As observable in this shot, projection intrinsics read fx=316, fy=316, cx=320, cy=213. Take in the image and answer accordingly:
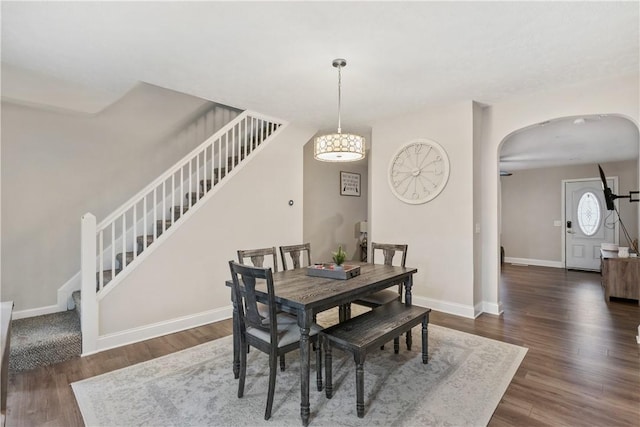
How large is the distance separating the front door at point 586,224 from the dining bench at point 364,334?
7013 millimetres

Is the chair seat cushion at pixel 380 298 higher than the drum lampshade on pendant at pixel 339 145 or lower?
lower

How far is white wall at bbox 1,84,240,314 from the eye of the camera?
3.31 meters

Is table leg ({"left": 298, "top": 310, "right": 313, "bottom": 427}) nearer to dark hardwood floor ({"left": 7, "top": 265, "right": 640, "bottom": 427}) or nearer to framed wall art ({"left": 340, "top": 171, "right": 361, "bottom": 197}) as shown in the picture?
dark hardwood floor ({"left": 7, "top": 265, "right": 640, "bottom": 427})

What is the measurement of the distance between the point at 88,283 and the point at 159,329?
2.81 feet

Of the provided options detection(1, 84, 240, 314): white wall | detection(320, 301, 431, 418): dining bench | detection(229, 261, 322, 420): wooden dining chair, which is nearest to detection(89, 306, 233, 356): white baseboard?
detection(1, 84, 240, 314): white wall

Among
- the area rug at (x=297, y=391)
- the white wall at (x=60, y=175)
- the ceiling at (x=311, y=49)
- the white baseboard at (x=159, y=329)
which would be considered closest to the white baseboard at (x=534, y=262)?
the ceiling at (x=311, y=49)

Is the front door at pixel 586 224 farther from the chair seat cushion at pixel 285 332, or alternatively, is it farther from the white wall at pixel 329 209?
the chair seat cushion at pixel 285 332

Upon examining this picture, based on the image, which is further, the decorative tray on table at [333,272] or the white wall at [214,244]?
the white wall at [214,244]

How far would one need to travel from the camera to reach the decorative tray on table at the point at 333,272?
8.46ft

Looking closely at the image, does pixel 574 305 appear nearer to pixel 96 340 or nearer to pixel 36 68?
pixel 96 340

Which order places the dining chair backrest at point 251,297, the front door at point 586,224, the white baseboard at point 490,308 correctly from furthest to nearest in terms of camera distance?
the front door at point 586,224, the white baseboard at point 490,308, the dining chair backrest at point 251,297

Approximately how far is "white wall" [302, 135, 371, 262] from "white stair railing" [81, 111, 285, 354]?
1834 millimetres

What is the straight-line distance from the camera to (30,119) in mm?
3396

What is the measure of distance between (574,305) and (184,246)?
5226 millimetres
